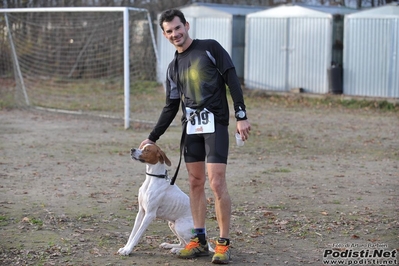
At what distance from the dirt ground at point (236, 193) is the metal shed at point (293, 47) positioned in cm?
560

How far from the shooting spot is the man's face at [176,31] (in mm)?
5727

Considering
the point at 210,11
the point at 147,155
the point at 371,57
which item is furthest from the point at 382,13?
the point at 147,155

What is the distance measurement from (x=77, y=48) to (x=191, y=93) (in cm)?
1664

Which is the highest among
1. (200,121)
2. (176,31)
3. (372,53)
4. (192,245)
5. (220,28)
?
(176,31)

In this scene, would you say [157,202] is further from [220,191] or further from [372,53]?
[372,53]

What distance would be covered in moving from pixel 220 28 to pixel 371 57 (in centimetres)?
524

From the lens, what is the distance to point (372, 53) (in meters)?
19.8

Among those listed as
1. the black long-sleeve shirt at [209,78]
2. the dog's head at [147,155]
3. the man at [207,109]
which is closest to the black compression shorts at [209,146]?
the man at [207,109]

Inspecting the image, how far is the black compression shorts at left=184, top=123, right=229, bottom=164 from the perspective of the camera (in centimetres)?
571

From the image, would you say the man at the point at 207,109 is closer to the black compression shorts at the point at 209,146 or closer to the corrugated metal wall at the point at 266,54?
the black compression shorts at the point at 209,146

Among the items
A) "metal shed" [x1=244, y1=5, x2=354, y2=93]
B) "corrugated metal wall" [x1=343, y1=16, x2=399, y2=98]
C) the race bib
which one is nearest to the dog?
the race bib

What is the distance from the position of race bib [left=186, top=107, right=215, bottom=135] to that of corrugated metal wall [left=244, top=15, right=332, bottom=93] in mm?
15360

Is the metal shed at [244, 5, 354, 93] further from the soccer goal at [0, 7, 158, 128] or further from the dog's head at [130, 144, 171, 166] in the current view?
the dog's head at [130, 144, 171, 166]

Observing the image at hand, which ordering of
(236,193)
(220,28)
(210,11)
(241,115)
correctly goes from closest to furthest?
(241,115) < (236,193) < (220,28) < (210,11)
